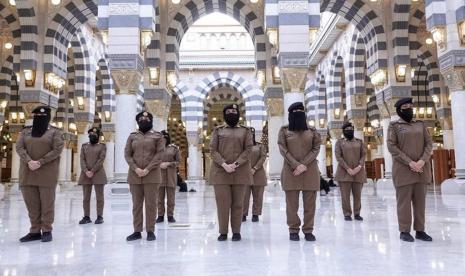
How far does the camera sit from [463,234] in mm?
4656

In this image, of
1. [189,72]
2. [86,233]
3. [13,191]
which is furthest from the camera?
[189,72]

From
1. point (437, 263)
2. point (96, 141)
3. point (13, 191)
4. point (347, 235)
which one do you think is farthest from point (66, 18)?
point (437, 263)

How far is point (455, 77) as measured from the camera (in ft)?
38.1

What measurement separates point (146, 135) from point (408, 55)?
12.6 metres

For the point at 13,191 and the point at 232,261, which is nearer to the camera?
the point at 232,261

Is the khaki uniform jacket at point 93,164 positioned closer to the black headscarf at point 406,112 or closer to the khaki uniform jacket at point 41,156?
the khaki uniform jacket at point 41,156

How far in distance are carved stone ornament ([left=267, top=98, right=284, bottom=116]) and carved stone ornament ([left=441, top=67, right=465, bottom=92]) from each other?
509cm

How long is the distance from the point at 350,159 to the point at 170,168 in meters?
2.54

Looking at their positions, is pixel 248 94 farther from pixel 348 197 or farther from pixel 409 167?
pixel 409 167

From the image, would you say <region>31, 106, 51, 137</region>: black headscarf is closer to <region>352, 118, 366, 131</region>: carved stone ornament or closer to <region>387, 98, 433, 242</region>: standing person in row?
<region>387, 98, 433, 242</region>: standing person in row

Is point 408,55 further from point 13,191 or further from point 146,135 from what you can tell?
point 13,191

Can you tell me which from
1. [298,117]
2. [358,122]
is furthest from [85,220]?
[358,122]

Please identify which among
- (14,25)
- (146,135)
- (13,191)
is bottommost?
(13,191)

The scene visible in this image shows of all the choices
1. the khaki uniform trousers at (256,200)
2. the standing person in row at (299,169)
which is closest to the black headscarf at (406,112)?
the standing person in row at (299,169)
